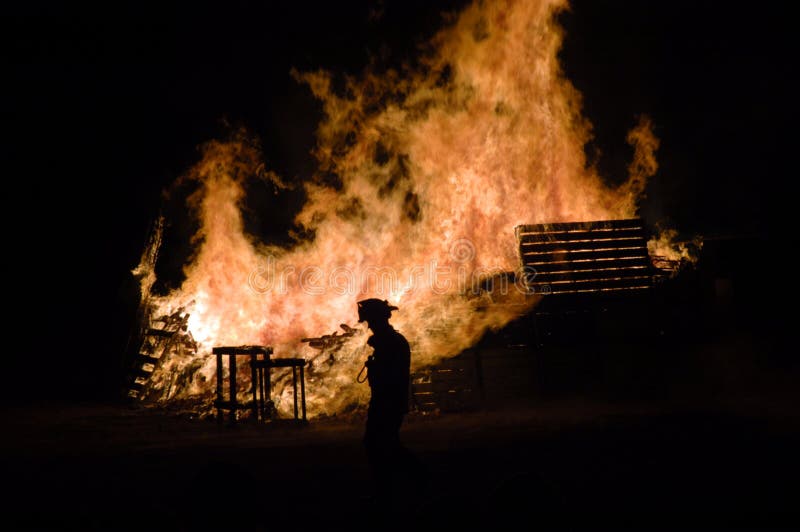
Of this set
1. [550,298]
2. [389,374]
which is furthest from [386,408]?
[550,298]

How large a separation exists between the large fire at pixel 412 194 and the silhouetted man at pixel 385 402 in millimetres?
8076

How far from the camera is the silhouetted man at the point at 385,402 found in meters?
6.37

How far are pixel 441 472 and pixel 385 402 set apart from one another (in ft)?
5.33

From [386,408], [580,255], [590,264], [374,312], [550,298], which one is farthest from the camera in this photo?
[580,255]

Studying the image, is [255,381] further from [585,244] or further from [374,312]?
[585,244]

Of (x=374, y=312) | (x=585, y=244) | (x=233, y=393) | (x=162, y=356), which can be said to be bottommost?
(x=233, y=393)

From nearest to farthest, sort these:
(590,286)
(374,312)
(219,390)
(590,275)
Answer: (374,312) → (219,390) → (590,286) → (590,275)

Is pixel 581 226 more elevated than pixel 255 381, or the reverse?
pixel 581 226

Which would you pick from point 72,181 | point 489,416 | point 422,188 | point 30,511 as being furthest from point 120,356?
point 30,511

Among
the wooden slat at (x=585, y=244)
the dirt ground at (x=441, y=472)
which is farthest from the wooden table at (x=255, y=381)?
the wooden slat at (x=585, y=244)

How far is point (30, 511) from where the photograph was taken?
6469 mm

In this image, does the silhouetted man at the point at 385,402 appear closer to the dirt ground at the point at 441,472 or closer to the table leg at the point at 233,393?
the dirt ground at the point at 441,472

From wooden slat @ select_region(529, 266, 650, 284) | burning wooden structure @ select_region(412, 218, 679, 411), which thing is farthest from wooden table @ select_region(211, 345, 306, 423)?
wooden slat @ select_region(529, 266, 650, 284)

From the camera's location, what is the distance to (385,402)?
21.8 ft
